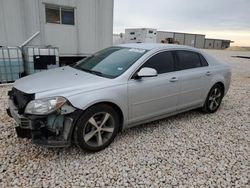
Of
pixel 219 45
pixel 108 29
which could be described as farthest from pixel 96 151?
pixel 219 45

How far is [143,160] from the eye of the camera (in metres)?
2.92

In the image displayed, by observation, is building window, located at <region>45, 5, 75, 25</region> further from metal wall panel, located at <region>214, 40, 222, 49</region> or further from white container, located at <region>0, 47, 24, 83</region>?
metal wall panel, located at <region>214, 40, 222, 49</region>

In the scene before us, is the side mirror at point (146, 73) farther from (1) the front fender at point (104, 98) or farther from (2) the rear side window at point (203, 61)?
(2) the rear side window at point (203, 61)

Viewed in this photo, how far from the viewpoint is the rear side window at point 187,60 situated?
13.1 feet

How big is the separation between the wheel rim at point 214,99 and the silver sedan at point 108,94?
16 centimetres

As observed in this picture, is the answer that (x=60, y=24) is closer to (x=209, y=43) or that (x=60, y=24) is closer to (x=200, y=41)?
(x=200, y=41)

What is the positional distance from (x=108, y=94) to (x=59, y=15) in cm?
642

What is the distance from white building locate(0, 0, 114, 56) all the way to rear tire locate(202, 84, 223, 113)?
19.1ft

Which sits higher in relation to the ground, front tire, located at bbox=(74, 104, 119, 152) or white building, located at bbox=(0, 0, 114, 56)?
white building, located at bbox=(0, 0, 114, 56)

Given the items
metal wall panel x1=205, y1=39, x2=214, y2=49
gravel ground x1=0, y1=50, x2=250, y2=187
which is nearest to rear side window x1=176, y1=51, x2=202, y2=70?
gravel ground x1=0, y1=50, x2=250, y2=187

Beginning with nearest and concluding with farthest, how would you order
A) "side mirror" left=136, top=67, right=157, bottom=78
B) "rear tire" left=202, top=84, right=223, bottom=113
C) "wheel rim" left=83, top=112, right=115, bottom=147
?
"wheel rim" left=83, top=112, right=115, bottom=147
"side mirror" left=136, top=67, right=157, bottom=78
"rear tire" left=202, top=84, right=223, bottom=113

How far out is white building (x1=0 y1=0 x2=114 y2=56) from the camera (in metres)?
7.24

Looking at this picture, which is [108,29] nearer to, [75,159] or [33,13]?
[33,13]

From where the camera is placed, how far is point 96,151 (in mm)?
3029
